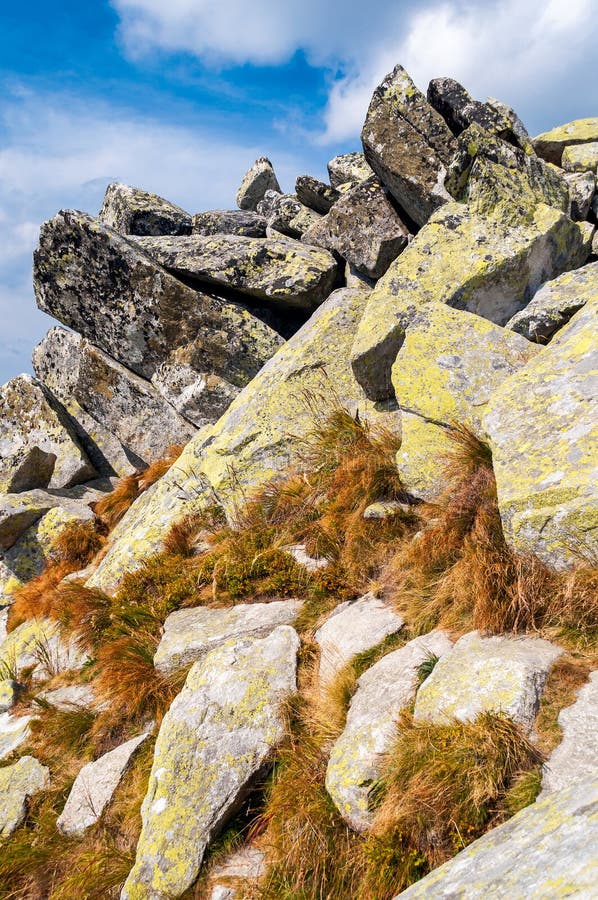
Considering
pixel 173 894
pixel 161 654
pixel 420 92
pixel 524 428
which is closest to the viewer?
pixel 173 894

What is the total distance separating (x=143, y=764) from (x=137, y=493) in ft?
30.2

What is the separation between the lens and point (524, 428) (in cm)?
705

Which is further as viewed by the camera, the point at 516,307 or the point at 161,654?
the point at 516,307

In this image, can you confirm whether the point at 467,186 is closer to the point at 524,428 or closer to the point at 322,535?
the point at 524,428

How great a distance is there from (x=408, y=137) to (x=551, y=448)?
10885 millimetres

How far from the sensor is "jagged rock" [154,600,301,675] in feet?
26.9

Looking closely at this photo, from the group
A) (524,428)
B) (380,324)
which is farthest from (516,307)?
(524,428)

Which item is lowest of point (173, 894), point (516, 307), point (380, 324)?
point (173, 894)

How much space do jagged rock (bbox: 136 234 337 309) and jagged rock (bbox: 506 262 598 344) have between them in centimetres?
647

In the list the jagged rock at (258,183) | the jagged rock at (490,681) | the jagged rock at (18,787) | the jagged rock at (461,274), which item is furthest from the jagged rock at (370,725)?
the jagged rock at (258,183)

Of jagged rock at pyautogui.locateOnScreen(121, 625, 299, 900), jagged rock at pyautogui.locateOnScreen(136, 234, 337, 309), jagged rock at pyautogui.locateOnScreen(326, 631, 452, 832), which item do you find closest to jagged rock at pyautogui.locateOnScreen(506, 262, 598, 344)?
jagged rock at pyautogui.locateOnScreen(326, 631, 452, 832)

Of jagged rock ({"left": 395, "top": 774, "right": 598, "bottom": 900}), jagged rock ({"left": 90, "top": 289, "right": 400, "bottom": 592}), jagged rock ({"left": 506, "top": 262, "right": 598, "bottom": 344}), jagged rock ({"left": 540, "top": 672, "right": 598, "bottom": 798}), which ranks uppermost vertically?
jagged rock ({"left": 90, "top": 289, "right": 400, "bottom": 592})

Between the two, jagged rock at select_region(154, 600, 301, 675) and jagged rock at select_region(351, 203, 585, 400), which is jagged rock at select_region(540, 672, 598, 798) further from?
jagged rock at select_region(351, 203, 585, 400)

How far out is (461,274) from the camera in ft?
35.6
